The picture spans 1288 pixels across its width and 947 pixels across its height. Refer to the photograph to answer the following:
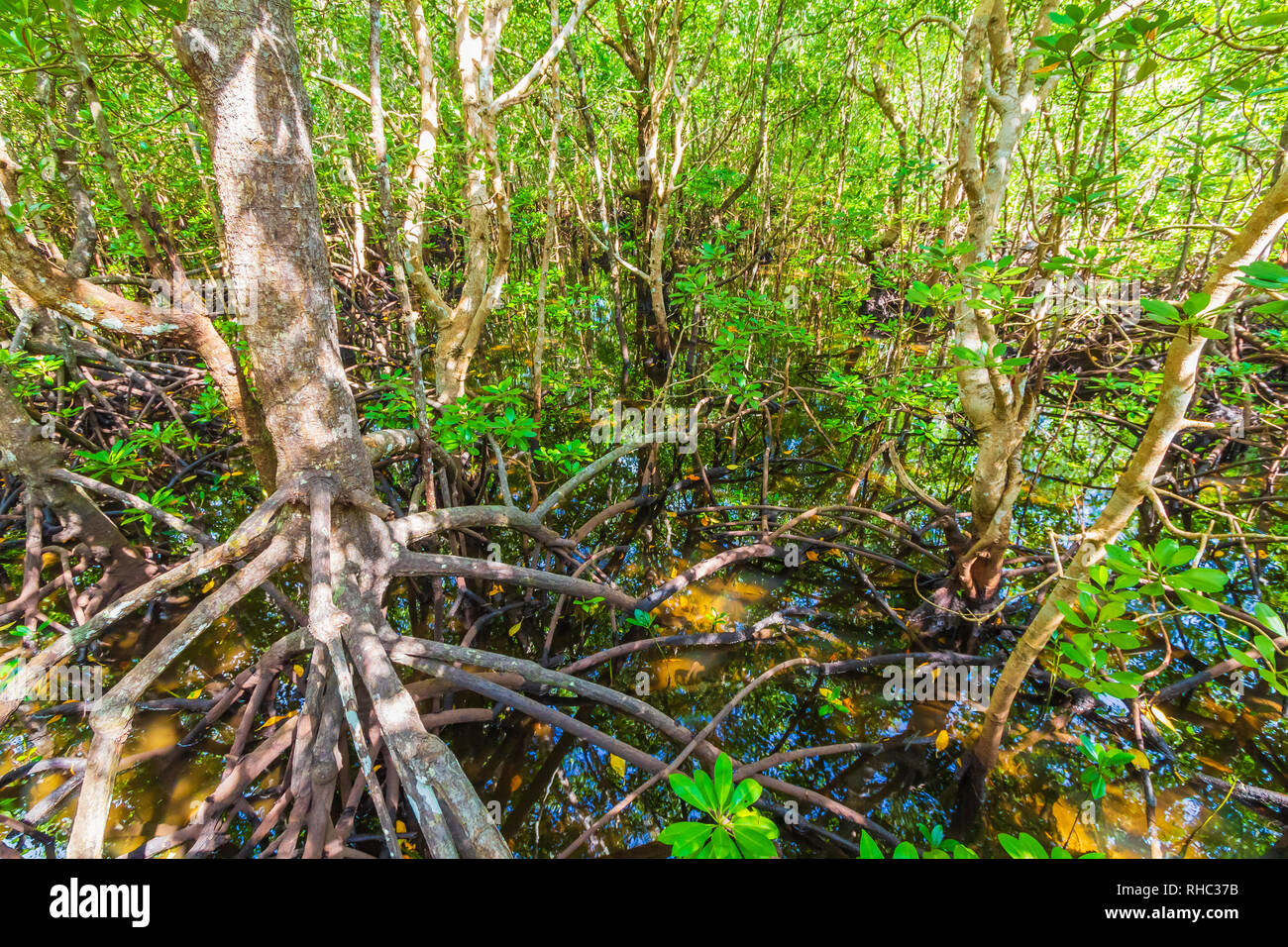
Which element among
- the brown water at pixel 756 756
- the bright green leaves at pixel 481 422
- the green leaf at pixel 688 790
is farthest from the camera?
the bright green leaves at pixel 481 422

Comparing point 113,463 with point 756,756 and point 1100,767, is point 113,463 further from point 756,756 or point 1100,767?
point 1100,767

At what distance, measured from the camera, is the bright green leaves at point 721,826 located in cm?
113

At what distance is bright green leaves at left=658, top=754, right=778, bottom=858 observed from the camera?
1135mm

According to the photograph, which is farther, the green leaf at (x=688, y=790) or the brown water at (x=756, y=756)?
the brown water at (x=756, y=756)

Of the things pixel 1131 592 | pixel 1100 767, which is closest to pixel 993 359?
pixel 1131 592

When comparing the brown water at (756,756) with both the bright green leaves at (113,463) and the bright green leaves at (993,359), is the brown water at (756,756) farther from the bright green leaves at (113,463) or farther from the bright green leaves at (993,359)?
the bright green leaves at (993,359)

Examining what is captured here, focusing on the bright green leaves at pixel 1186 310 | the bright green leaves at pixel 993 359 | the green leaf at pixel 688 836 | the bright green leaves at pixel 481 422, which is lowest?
the green leaf at pixel 688 836

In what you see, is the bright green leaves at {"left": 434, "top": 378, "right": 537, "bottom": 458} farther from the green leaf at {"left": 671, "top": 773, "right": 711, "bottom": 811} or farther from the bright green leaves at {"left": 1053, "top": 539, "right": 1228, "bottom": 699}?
the bright green leaves at {"left": 1053, "top": 539, "right": 1228, "bottom": 699}

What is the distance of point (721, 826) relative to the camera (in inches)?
47.1

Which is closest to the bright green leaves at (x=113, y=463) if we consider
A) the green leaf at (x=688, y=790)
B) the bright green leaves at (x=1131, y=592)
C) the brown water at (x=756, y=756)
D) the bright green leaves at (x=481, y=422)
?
the brown water at (x=756, y=756)

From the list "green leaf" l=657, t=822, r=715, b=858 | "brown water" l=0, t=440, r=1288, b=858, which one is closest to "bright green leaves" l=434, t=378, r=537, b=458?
"brown water" l=0, t=440, r=1288, b=858

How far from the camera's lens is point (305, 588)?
3133 mm

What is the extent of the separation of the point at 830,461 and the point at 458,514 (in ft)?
13.3
